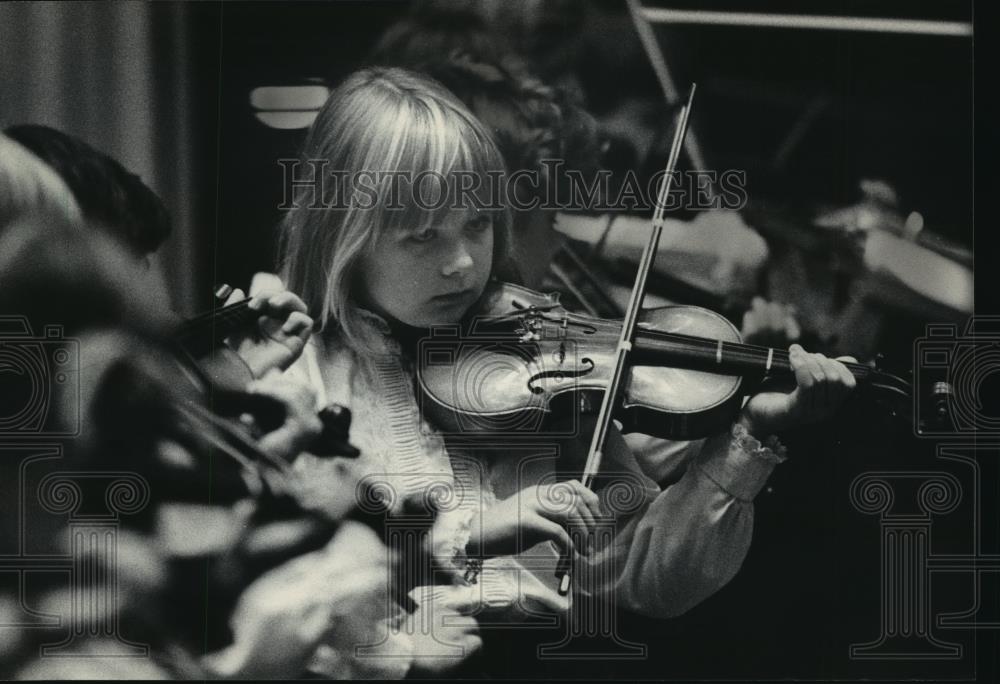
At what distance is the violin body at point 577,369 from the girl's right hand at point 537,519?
0.90ft

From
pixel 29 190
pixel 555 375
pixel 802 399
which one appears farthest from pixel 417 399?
pixel 29 190

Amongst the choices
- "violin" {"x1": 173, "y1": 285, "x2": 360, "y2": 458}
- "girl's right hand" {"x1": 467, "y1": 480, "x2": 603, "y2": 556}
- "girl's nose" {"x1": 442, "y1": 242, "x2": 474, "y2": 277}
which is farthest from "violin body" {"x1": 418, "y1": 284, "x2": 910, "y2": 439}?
"violin" {"x1": 173, "y1": 285, "x2": 360, "y2": 458}

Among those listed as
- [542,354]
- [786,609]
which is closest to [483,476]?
[542,354]

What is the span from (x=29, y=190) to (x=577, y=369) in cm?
238

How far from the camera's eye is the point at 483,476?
15.9ft

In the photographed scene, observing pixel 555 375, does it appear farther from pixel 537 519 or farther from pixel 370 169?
pixel 370 169

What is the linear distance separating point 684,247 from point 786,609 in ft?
5.13

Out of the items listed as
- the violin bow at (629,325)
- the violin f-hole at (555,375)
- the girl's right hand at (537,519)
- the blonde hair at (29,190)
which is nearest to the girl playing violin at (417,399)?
the girl's right hand at (537,519)

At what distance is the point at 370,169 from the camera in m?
4.89

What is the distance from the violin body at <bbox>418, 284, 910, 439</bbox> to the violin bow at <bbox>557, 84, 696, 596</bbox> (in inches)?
1.4

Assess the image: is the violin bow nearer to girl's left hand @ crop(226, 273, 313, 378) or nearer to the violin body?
the violin body

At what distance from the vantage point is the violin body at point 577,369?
467cm

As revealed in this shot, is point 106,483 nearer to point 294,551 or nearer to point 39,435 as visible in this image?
point 39,435

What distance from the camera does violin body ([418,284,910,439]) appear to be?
4.67 meters
